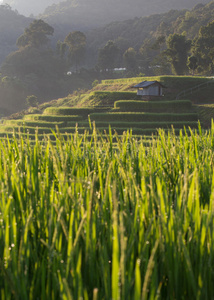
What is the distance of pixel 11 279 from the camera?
56.9 inches

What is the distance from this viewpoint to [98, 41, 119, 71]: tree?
301 feet

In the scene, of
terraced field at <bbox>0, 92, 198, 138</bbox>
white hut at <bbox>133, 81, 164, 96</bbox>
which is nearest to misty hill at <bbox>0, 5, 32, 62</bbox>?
white hut at <bbox>133, 81, 164, 96</bbox>

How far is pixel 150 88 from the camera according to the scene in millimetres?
41062

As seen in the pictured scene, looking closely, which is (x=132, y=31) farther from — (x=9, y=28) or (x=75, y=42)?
(x=9, y=28)

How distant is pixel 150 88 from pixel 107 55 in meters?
54.5

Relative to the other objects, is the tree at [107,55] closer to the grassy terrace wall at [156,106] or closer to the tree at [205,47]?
the tree at [205,47]

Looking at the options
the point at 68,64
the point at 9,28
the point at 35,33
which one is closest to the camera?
the point at 35,33

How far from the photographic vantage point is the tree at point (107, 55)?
91750mm

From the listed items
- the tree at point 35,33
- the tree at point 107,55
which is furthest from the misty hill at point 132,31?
the tree at point 107,55

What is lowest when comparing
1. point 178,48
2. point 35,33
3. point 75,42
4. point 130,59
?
point 178,48

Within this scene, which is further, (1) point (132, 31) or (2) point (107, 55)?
(1) point (132, 31)

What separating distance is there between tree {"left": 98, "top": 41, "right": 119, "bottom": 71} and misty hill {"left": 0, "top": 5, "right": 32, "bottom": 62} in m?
58.4

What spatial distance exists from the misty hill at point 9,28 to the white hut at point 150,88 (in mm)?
107145

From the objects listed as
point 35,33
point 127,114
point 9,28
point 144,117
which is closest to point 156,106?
point 144,117
